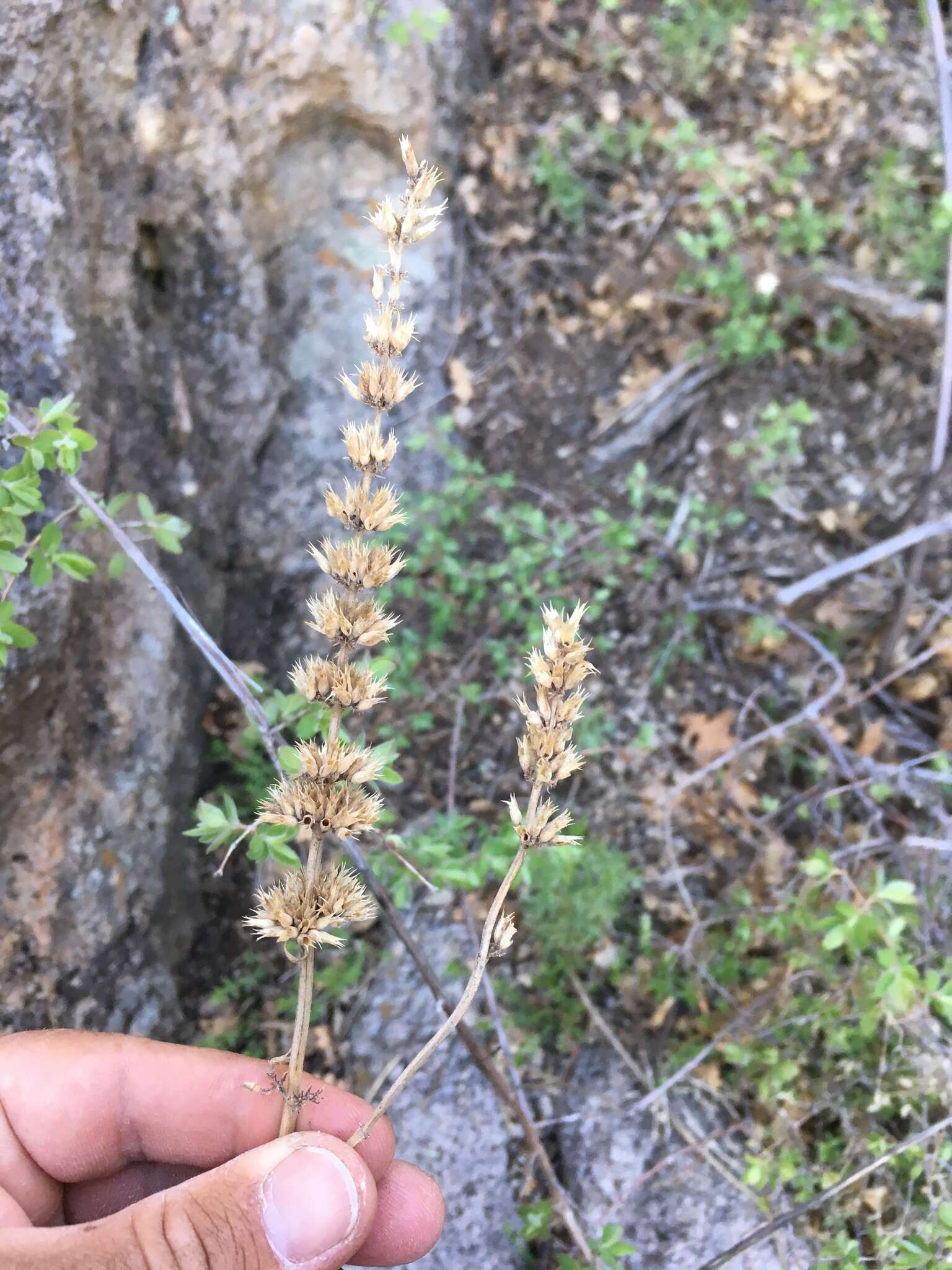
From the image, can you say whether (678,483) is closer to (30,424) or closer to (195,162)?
(195,162)

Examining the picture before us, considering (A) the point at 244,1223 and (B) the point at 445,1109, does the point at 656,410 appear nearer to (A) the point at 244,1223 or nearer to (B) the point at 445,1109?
(B) the point at 445,1109

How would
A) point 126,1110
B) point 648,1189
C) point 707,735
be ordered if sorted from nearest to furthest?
point 126,1110, point 648,1189, point 707,735

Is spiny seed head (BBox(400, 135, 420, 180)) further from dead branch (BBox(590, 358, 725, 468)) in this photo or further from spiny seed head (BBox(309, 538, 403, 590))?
dead branch (BBox(590, 358, 725, 468))

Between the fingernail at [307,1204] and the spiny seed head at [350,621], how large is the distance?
1084mm

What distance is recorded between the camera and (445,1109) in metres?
3.07

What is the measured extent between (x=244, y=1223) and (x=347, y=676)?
113 centimetres

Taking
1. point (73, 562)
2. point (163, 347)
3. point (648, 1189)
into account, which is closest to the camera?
point (73, 562)

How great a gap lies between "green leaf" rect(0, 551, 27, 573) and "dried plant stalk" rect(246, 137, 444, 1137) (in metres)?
0.77

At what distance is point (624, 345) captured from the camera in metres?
4.32

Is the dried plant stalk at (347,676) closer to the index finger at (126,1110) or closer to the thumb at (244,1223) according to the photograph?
the thumb at (244,1223)

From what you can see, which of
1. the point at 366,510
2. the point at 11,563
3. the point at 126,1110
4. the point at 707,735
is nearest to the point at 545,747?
the point at 366,510

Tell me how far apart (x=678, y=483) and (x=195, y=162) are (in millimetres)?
2430

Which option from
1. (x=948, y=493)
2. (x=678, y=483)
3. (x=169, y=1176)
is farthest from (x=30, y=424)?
(x=948, y=493)

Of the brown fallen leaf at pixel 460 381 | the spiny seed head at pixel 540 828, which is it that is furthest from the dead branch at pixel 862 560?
the spiny seed head at pixel 540 828
